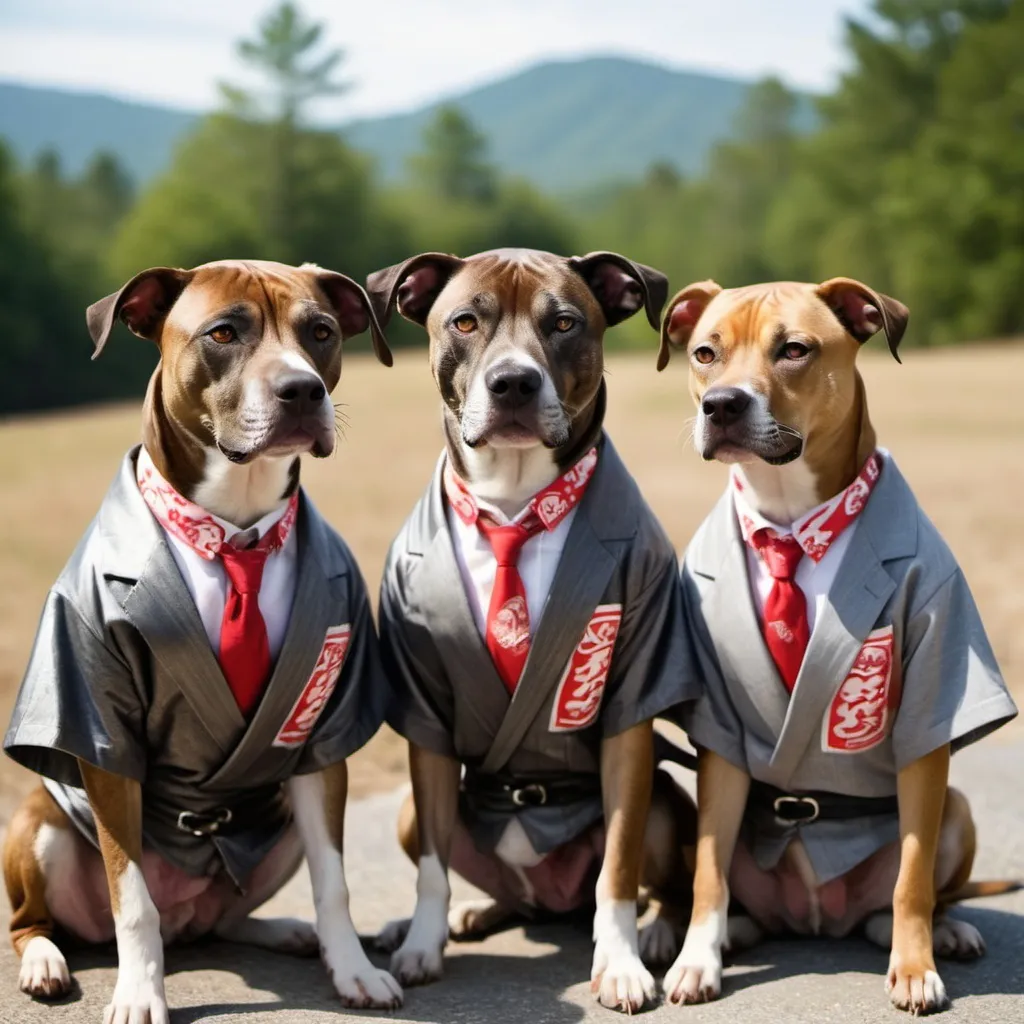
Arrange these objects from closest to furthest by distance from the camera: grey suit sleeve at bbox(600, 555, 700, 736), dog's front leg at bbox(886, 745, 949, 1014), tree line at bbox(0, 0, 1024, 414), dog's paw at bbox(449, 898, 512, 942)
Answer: dog's front leg at bbox(886, 745, 949, 1014), grey suit sleeve at bbox(600, 555, 700, 736), dog's paw at bbox(449, 898, 512, 942), tree line at bbox(0, 0, 1024, 414)

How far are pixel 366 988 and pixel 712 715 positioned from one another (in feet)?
4.72

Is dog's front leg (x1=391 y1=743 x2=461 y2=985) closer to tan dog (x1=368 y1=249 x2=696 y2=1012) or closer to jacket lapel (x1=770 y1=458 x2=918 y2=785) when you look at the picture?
tan dog (x1=368 y1=249 x2=696 y2=1012)

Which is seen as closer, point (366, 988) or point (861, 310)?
point (366, 988)

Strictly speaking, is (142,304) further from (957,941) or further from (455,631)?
(957,941)

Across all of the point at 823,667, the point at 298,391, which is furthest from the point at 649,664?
the point at 298,391

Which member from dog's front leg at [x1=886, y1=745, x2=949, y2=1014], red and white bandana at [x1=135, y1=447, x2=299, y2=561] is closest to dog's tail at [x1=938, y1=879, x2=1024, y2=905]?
dog's front leg at [x1=886, y1=745, x2=949, y2=1014]

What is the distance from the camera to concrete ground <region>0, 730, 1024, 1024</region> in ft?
14.7

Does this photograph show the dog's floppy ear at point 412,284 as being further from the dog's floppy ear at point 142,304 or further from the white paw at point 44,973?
the white paw at point 44,973

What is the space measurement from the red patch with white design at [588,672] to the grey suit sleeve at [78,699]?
1.38 meters

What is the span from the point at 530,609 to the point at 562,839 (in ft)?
A: 2.95

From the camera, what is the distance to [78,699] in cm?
452

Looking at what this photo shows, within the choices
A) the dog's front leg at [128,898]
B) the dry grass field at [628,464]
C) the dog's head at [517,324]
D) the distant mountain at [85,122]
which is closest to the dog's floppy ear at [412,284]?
the dog's head at [517,324]

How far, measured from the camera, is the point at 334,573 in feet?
15.8

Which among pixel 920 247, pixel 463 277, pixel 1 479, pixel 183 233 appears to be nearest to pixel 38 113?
pixel 183 233
